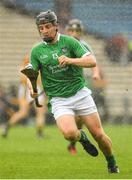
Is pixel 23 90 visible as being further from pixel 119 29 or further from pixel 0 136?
pixel 119 29

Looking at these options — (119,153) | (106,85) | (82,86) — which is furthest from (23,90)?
(82,86)

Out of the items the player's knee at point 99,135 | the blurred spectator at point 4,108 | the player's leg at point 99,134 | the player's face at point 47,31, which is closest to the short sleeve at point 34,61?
the player's face at point 47,31

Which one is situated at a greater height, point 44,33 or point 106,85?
point 44,33

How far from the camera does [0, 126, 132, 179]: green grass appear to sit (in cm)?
1184

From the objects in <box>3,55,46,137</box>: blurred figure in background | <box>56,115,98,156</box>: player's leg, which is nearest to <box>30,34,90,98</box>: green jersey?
<box>56,115,98,156</box>: player's leg

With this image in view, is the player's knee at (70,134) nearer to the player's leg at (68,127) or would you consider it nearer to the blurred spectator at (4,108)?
the player's leg at (68,127)

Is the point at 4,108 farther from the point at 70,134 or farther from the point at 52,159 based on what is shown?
the point at 70,134

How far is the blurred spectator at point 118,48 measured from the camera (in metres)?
19.4

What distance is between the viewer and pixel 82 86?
38.9ft

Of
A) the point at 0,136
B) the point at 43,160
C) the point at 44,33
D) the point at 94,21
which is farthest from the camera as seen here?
the point at 0,136

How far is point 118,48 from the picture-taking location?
782 inches

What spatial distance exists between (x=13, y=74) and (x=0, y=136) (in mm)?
4988

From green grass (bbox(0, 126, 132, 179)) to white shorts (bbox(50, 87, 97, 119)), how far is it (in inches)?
28.6

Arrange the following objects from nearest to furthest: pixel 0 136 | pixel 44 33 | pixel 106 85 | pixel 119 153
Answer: pixel 44 33
pixel 119 153
pixel 0 136
pixel 106 85
